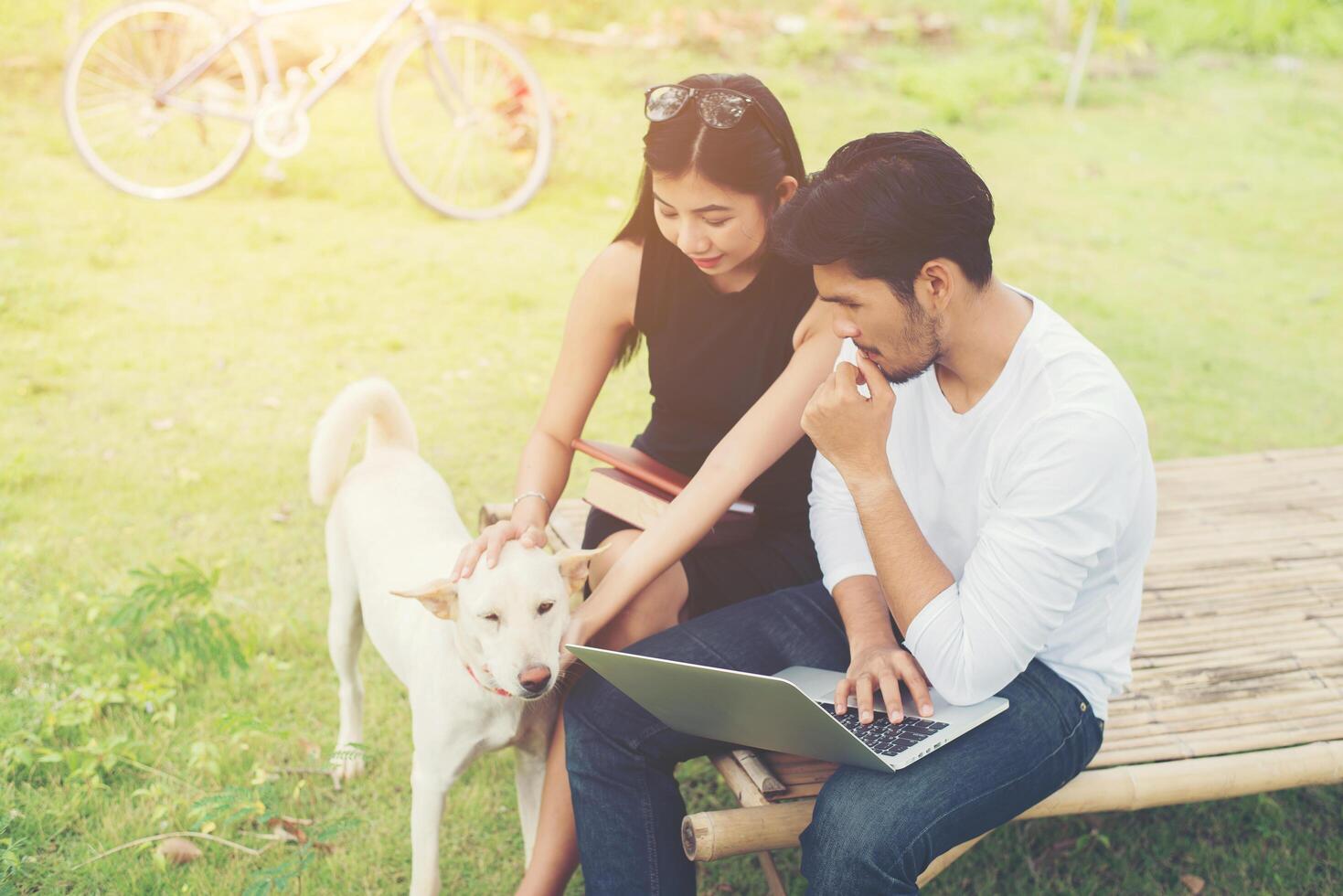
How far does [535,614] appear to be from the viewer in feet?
7.62

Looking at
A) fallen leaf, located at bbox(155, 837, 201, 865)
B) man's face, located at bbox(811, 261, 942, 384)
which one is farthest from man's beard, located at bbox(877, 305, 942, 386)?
fallen leaf, located at bbox(155, 837, 201, 865)

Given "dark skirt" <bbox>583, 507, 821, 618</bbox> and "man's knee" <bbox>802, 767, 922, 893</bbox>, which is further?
"dark skirt" <bbox>583, 507, 821, 618</bbox>

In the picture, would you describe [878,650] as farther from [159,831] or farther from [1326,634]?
[159,831]

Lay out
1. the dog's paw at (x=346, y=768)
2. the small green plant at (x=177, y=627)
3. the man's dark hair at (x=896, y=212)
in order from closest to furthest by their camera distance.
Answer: the man's dark hair at (x=896, y=212) < the dog's paw at (x=346, y=768) < the small green plant at (x=177, y=627)

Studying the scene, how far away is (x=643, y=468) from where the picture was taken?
9.07 feet

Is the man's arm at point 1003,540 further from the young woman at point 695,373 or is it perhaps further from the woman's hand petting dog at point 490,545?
the woman's hand petting dog at point 490,545

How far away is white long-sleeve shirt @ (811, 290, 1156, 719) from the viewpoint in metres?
1.99

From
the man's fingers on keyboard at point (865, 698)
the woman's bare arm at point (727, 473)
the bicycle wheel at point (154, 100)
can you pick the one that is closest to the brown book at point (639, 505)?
the woman's bare arm at point (727, 473)

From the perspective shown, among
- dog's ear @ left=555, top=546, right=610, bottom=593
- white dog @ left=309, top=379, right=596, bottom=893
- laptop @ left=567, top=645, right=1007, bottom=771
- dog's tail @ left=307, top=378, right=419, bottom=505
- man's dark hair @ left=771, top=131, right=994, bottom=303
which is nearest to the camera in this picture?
laptop @ left=567, top=645, right=1007, bottom=771

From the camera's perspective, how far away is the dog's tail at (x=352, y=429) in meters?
2.93

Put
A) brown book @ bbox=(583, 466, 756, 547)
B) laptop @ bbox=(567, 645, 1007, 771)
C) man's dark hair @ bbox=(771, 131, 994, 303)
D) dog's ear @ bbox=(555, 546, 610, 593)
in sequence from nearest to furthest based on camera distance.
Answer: laptop @ bbox=(567, 645, 1007, 771) < man's dark hair @ bbox=(771, 131, 994, 303) < dog's ear @ bbox=(555, 546, 610, 593) < brown book @ bbox=(583, 466, 756, 547)

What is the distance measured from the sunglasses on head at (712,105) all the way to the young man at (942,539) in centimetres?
36

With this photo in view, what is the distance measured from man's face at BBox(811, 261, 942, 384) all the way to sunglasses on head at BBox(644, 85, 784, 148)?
484 millimetres

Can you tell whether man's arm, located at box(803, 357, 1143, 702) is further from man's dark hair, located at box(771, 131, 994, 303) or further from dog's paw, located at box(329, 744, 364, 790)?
dog's paw, located at box(329, 744, 364, 790)
